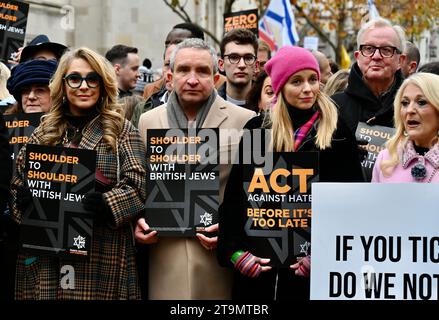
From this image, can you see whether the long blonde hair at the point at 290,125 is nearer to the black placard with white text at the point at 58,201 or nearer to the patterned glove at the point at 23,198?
the black placard with white text at the point at 58,201

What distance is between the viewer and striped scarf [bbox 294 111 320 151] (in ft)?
20.8

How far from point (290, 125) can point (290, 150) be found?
179 mm

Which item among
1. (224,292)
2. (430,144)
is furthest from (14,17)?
(430,144)

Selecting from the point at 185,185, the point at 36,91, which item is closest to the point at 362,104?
the point at 185,185

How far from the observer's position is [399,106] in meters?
6.35

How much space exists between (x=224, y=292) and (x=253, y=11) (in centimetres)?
591

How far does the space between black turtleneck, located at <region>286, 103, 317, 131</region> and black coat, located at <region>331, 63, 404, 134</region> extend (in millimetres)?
813

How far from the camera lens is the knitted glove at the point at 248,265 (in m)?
6.21

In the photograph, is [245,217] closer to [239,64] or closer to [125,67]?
[239,64]

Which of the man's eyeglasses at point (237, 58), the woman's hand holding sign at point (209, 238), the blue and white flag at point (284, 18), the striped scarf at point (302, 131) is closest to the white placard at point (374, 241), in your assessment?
the striped scarf at point (302, 131)

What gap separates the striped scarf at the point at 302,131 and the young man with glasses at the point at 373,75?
0.92 m

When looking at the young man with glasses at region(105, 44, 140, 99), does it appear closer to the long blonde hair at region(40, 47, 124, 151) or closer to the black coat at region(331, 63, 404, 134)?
the black coat at region(331, 63, 404, 134)

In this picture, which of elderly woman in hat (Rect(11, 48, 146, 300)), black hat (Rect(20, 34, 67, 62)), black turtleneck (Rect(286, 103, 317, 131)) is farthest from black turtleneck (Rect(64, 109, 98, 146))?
black hat (Rect(20, 34, 67, 62))
